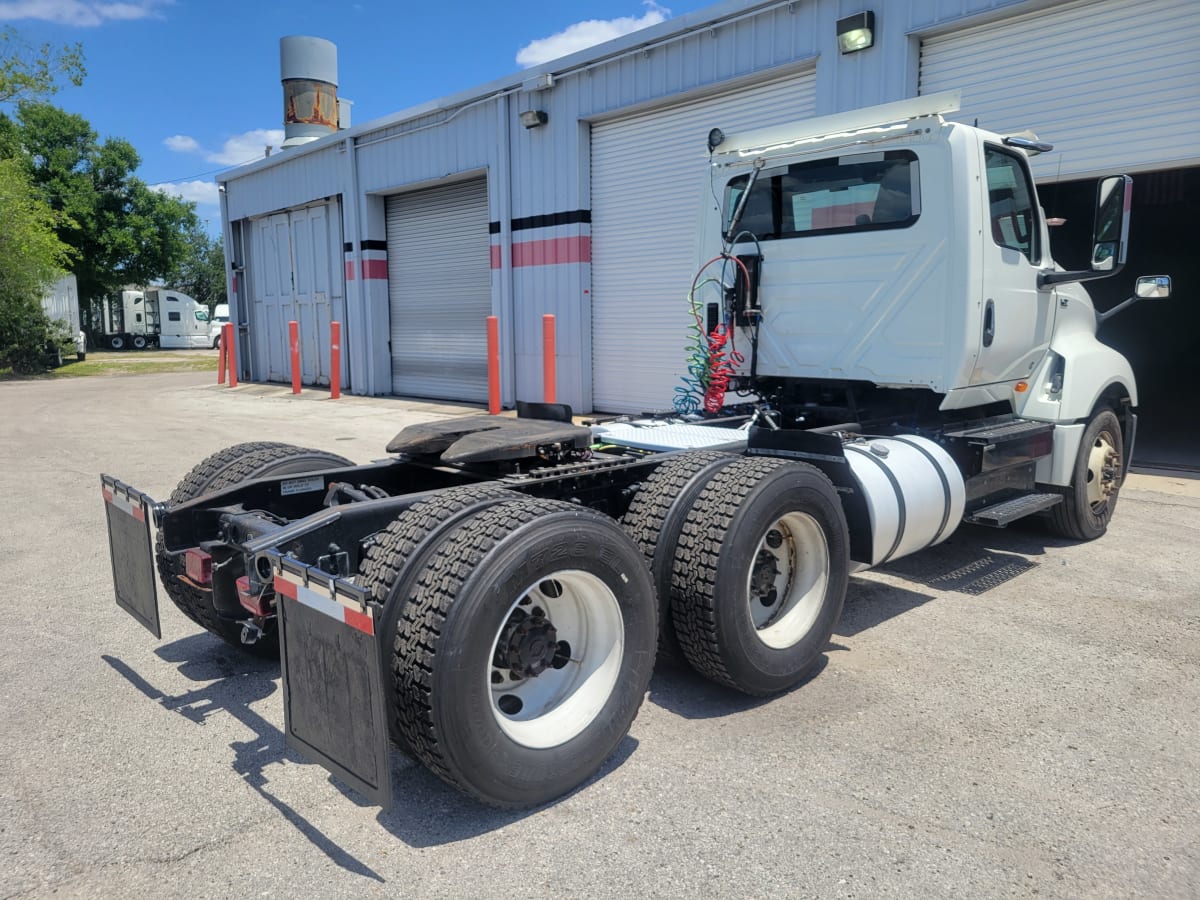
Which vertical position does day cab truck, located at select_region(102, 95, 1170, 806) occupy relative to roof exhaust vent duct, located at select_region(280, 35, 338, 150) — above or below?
below

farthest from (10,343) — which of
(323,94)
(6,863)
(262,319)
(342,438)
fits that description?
(6,863)

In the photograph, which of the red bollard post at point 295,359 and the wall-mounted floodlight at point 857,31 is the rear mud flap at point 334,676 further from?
the red bollard post at point 295,359

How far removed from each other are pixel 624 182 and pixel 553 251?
5.36 ft

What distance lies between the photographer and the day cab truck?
2.71 meters

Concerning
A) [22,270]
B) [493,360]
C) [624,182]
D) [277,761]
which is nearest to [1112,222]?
[277,761]

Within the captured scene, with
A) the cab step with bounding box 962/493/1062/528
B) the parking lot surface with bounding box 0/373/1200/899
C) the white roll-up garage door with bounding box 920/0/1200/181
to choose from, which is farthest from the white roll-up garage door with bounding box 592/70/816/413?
the parking lot surface with bounding box 0/373/1200/899

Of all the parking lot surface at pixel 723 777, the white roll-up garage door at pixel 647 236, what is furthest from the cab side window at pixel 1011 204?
the white roll-up garage door at pixel 647 236

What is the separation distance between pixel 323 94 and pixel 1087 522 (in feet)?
70.9

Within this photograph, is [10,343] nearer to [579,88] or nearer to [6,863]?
[579,88]

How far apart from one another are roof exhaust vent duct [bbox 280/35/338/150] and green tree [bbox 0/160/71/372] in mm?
7996

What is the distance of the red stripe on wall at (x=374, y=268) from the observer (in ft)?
59.6

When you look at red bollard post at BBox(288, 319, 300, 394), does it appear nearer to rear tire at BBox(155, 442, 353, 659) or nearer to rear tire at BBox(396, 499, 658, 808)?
rear tire at BBox(155, 442, 353, 659)

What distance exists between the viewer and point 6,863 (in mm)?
2631

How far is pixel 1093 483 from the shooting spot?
6.32 metres
